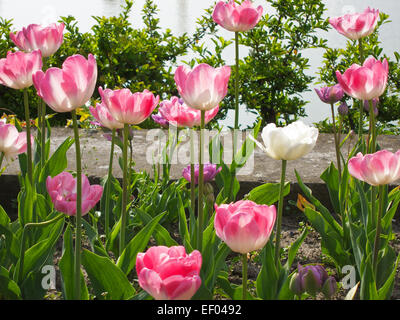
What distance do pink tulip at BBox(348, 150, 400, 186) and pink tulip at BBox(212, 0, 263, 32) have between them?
27.8 inches

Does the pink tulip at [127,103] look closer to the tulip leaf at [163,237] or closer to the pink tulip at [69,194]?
the pink tulip at [69,194]

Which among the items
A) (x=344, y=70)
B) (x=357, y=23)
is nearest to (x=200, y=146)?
(x=357, y=23)

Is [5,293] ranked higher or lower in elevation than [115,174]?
lower

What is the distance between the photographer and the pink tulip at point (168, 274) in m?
0.93

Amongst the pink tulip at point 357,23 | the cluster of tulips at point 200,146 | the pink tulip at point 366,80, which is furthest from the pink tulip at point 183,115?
the pink tulip at point 357,23

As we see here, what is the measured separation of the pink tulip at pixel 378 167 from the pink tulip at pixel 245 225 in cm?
31

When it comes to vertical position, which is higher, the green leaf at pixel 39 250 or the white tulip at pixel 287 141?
the white tulip at pixel 287 141

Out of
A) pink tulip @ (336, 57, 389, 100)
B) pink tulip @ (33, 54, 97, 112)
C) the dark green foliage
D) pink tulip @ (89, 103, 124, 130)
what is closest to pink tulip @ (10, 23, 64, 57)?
pink tulip @ (89, 103, 124, 130)

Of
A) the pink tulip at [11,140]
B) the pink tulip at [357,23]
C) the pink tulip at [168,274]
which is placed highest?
the pink tulip at [357,23]

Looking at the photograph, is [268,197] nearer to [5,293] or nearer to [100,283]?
[100,283]

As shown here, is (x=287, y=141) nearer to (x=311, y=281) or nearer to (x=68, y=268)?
(x=311, y=281)
